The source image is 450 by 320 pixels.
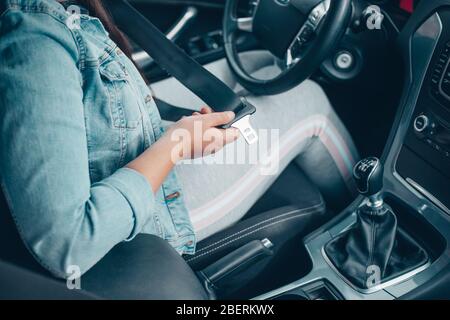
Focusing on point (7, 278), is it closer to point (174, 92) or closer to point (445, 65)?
point (174, 92)

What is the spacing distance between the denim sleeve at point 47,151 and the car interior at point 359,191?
0.10 metres

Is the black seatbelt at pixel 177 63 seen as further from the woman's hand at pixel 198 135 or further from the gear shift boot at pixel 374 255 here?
the gear shift boot at pixel 374 255

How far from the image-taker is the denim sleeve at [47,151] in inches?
21.2

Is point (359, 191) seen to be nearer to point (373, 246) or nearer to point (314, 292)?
point (373, 246)

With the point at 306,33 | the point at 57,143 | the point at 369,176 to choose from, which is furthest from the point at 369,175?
the point at 57,143

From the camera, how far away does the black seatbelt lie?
0.97 metres

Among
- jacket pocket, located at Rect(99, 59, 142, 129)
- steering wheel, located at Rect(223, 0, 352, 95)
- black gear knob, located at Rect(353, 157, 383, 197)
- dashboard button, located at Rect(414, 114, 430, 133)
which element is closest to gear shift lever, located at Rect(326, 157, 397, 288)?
black gear knob, located at Rect(353, 157, 383, 197)

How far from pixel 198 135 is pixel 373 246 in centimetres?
43

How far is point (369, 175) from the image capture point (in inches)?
35.9

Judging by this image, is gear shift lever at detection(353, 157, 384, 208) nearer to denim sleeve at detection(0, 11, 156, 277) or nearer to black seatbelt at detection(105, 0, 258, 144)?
black seatbelt at detection(105, 0, 258, 144)

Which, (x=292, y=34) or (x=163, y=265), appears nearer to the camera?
(x=163, y=265)

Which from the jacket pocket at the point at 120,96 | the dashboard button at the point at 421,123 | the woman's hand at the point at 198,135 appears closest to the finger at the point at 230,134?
the woman's hand at the point at 198,135

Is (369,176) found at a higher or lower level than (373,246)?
higher
